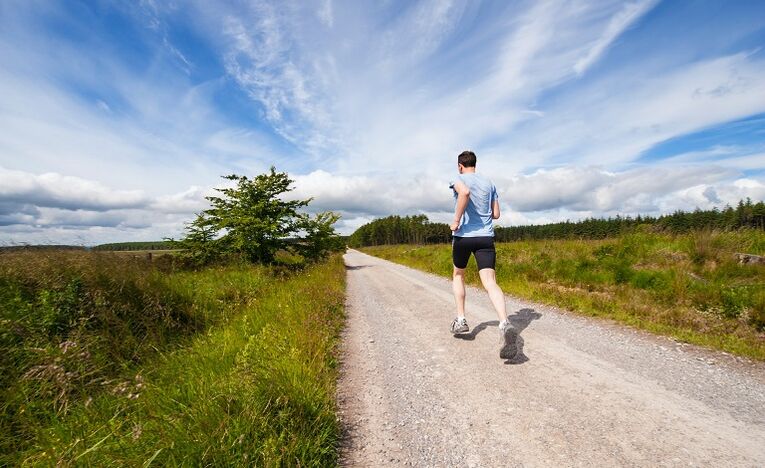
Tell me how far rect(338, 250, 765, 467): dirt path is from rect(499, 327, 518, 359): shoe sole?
5.8 inches

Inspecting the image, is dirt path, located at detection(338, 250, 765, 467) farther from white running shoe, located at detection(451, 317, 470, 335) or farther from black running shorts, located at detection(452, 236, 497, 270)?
black running shorts, located at detection(452, 236, 497, 270)

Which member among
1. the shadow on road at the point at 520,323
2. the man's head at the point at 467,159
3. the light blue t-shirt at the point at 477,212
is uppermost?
the man's head at the point at 467,159

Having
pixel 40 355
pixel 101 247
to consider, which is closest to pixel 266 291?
pixel 101 247

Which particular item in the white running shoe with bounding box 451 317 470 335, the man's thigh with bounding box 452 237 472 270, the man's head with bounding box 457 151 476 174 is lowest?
the white running shoe with bounding box 451 317 470 335

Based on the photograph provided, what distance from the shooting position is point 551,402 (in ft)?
9.34

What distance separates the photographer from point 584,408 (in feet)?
8.93

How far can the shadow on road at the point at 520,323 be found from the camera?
3.84 meters

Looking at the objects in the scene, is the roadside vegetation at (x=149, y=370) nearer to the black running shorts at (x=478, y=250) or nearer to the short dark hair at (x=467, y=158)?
the black running shorts at (x=478, y=250)

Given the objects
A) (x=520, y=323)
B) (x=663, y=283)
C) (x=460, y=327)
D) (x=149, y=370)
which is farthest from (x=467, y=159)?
(x=663, y=283)

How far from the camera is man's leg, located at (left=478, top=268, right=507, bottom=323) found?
385cm

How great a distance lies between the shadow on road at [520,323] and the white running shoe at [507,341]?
0.15 m

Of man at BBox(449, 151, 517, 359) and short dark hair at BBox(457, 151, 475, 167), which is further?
short dark hair at BBox(457, 151, 475, 167)

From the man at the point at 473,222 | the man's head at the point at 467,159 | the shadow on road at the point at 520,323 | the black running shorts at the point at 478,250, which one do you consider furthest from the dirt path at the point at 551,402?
the man's head at the point at 467,159

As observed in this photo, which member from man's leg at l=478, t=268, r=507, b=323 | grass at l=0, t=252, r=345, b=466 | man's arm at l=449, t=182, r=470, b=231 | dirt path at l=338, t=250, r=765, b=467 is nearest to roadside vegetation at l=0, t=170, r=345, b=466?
grass at l=0, t=252, r=345, b=466
